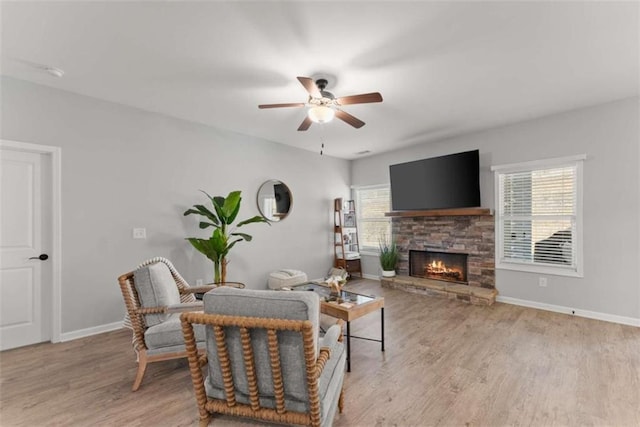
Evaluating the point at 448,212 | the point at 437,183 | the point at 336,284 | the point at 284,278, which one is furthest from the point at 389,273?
the point at 336,284

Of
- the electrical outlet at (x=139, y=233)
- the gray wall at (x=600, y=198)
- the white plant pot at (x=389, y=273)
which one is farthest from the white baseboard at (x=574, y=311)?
the electrical outlet at (x=139, y=233)

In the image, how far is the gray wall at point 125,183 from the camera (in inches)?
124

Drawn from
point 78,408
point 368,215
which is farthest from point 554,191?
point 78,408

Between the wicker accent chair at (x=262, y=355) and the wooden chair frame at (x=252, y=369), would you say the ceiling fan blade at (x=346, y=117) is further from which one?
the wooden chair frame at (x=252, y=369)

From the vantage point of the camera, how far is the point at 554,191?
4.07m

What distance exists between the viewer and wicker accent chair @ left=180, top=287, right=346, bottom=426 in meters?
1.24

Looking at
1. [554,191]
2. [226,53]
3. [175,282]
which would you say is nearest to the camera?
[226,53]

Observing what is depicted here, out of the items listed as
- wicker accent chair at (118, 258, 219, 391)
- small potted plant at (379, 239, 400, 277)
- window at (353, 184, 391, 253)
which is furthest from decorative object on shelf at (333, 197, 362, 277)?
wicker accent chair at (118, 258, 219, 391)

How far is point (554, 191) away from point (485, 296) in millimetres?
1785

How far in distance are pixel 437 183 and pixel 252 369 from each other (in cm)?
455

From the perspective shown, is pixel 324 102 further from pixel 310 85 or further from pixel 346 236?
pixel 346 236

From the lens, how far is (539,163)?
13.5ft

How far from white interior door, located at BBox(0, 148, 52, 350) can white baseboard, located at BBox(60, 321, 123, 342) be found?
7.0 inches

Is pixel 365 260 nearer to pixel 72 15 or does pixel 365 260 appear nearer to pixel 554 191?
pixel 554 191
